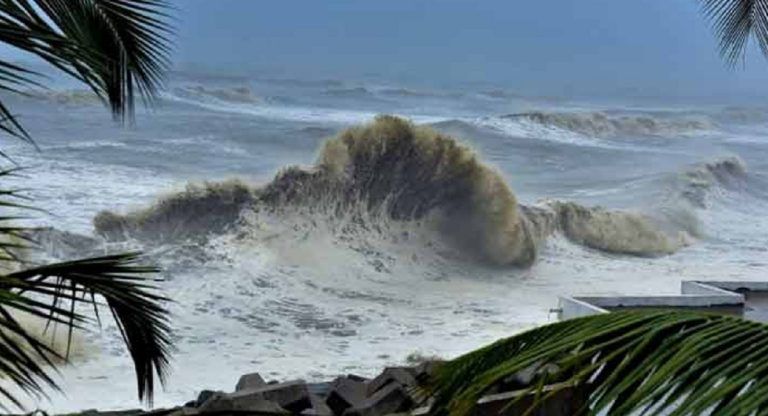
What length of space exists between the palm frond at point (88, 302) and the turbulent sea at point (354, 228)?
598 cm

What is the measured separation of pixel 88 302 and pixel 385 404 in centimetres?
258

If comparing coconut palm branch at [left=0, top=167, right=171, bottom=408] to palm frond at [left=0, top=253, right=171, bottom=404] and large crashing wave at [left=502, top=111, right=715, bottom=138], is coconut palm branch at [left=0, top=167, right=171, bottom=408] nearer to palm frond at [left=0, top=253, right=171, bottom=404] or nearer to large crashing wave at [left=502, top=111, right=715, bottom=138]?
palm frond at [left=0, top=253, right=171, bottom=404]

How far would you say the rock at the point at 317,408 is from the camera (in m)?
4.33

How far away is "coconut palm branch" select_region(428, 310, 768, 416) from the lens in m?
0.94

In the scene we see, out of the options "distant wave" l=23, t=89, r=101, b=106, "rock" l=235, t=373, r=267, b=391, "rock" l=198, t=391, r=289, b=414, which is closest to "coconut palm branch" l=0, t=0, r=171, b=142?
"rock" l=198, t=391, r=289, b=414

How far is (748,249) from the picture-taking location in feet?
59.3

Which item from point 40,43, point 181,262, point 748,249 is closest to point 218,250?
point 181,262

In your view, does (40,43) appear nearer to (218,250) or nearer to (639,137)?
(218,250)

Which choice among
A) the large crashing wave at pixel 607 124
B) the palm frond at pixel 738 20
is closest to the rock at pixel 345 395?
the palm frond at pixel 738 20

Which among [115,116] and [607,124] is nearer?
[115,116]

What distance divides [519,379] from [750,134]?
35.7 metres

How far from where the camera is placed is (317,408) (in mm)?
4441

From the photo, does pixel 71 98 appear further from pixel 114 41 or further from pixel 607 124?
pixel 114 41

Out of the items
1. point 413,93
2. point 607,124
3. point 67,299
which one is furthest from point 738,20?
point 413,93
